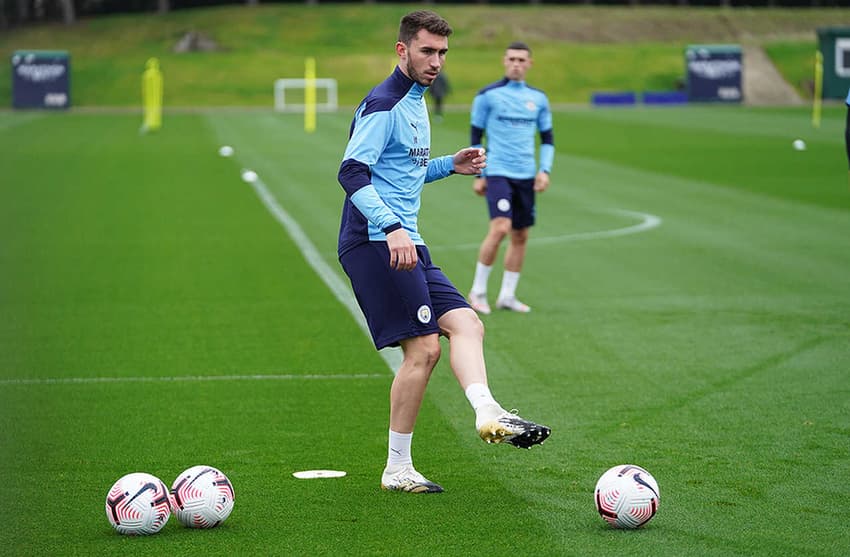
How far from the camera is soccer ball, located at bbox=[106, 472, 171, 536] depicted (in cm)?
596

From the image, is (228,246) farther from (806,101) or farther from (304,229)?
(806,101)

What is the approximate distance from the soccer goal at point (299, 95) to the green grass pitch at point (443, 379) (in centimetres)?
3773

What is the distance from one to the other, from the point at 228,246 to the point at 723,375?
29.4ft

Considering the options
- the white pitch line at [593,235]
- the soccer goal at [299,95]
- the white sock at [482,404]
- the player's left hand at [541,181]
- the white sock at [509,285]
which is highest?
the white sock at [482,404]

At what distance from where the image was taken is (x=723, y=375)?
9.66 metres

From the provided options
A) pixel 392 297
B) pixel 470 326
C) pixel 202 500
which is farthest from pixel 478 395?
pixel 202 500

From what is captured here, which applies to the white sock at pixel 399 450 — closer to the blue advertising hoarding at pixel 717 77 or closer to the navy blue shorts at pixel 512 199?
the navy blue shorts at pixel 512 199

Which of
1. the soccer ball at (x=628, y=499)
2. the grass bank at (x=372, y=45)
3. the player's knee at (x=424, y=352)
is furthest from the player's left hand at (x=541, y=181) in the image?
the grass bank at (x=372, y=45)

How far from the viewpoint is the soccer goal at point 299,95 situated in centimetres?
6044

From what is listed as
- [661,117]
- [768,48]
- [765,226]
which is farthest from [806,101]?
[765,226]

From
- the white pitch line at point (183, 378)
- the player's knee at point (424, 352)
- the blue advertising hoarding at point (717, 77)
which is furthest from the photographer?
the blue advertising hoarding at point (717, 77)

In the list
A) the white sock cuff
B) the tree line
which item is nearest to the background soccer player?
the white sock cuff

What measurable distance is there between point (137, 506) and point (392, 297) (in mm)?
1524

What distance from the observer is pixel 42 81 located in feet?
189
